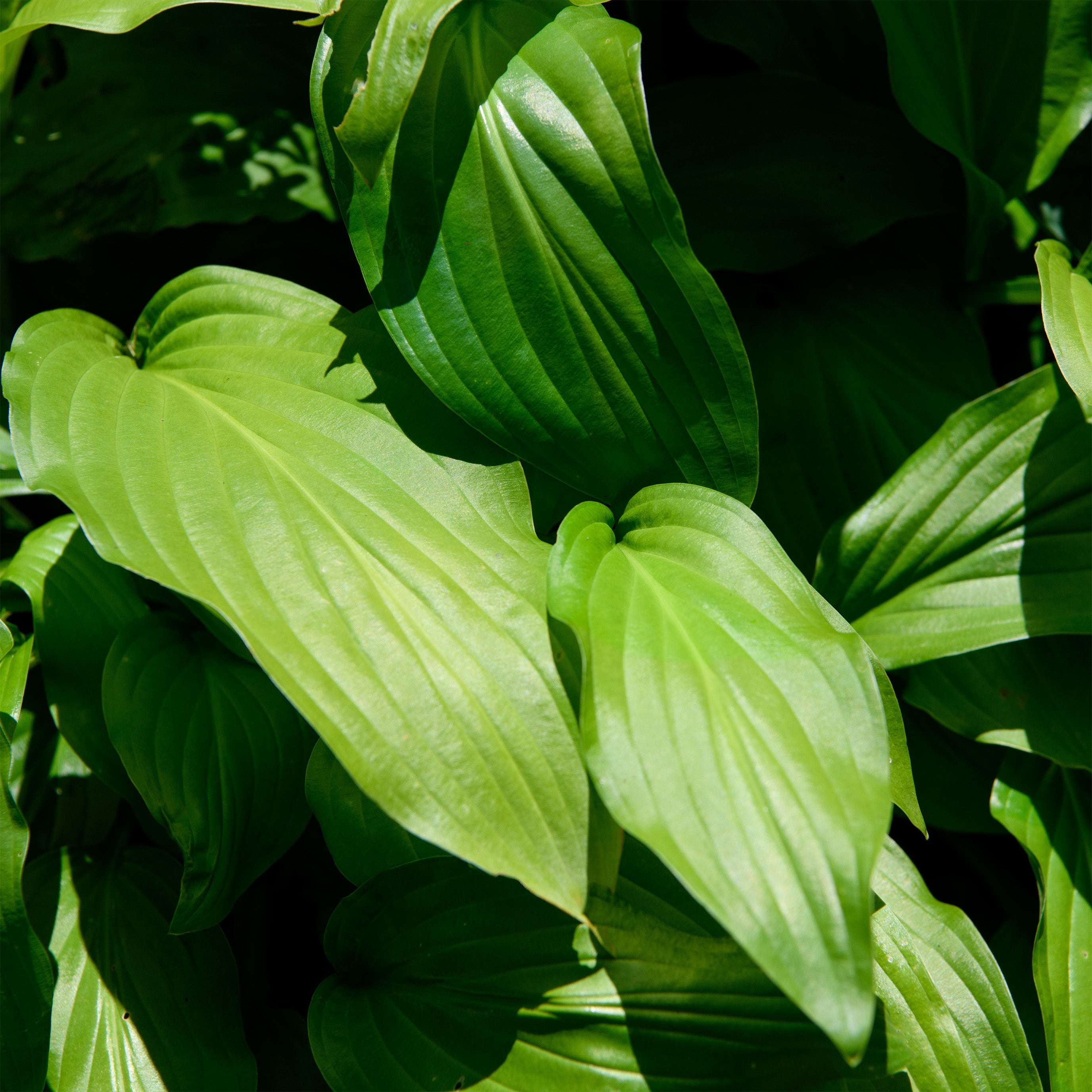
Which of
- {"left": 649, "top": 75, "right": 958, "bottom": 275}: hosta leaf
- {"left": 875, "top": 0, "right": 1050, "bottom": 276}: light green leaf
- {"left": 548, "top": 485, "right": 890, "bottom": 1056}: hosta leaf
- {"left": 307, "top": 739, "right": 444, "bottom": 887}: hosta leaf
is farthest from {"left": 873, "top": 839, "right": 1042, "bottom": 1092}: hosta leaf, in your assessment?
{"left": 875, "top": 0, "right": 1050, "bottom": 276}: light green leaf

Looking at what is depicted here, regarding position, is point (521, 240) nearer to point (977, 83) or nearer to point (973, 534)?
point (973, 534)

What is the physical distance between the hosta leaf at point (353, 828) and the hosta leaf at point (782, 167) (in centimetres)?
67

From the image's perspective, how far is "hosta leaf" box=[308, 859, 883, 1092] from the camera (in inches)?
26.8

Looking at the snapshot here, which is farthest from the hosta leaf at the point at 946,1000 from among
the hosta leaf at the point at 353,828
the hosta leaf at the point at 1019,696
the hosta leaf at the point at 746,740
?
the hosta leaf at the point at 353,828

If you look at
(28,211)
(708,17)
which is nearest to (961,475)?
(708,17)

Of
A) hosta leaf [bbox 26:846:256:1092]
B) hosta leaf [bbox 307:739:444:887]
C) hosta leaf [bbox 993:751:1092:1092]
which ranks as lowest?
hosta leaf [bbox 993:751:1092:1092]

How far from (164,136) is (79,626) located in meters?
0.65

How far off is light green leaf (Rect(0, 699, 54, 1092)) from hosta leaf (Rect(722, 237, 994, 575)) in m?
0.78

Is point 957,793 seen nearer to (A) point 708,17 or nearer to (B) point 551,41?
(B) point 551,41

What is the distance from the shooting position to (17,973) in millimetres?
719

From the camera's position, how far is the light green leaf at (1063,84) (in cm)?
99

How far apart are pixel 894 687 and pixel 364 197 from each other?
2.49ft

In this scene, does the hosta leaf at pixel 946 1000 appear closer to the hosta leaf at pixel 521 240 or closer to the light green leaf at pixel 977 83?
the hosta leaf at pixel 521 240

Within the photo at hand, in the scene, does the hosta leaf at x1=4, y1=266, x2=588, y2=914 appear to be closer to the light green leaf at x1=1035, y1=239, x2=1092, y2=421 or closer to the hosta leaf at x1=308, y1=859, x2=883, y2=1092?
the hosta leaf at x1=308, y1=859, x2=883, y2=1092
